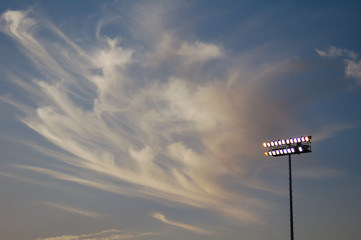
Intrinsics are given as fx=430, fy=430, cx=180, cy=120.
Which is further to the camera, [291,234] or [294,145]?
[294,145]

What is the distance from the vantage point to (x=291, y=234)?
59156mm

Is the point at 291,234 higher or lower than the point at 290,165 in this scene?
lower

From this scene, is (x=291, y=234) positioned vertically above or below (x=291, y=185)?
below

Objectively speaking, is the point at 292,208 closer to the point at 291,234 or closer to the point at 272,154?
the point at 291,234

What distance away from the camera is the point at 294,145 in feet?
213

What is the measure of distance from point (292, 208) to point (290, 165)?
650 centimetres

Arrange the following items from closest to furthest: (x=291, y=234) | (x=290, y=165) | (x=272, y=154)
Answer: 1. (x=291, y=234)
2. (x=290, y=165)
3. (x=272, y=154)

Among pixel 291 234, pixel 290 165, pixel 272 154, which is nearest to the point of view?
pixel 291 234

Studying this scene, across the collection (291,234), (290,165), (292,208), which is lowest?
(291,234)

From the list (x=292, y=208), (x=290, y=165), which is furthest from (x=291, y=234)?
(x=290, y=165)

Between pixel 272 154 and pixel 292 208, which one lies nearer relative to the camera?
pixel 292 208

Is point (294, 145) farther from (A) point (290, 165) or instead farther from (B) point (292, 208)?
(B) point (292, 208)

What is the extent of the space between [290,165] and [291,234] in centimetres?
1016

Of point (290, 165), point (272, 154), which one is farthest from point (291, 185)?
point (272, 154)
